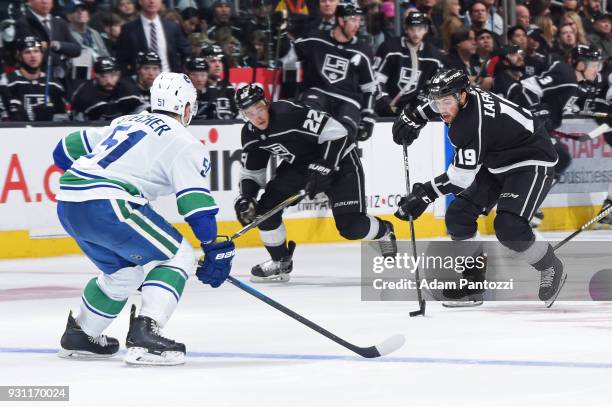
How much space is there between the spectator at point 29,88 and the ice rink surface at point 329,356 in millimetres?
2210

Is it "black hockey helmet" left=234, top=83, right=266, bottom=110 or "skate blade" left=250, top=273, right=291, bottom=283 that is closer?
"black hockey helmet" left=234, top=83, right=266, bottom=110

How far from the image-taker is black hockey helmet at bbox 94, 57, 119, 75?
1059cm

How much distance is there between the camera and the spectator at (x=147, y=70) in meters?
10.7

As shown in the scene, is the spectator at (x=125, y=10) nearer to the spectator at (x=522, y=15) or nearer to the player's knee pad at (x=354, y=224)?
the player's knee pad at (x=354, y=224)

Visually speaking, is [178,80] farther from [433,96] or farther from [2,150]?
[2,150]

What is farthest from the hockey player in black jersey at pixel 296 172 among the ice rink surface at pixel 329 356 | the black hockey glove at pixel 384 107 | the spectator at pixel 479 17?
the spectator at pixel 479 17

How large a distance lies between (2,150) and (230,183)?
1894mm

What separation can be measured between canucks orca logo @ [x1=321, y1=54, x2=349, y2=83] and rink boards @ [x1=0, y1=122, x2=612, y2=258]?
0.88m

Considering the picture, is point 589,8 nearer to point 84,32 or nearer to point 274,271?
point 84,32

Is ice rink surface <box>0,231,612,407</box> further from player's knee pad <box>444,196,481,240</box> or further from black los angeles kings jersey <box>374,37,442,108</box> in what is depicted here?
black los angeles kings jersey <box>374,37,442,108</box>

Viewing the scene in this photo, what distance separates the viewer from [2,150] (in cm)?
1018

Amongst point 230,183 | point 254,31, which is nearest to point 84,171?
point 230,183

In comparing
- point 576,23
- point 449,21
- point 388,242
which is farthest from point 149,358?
point 576,23

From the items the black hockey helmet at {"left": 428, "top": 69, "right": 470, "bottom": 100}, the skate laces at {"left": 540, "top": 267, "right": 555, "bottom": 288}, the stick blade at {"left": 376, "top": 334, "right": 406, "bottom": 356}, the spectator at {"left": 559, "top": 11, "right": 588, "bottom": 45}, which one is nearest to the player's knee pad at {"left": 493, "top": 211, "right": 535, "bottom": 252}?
the skate laces at {"left": 540, "top": 267, "right": 555, "bottom": 288}
